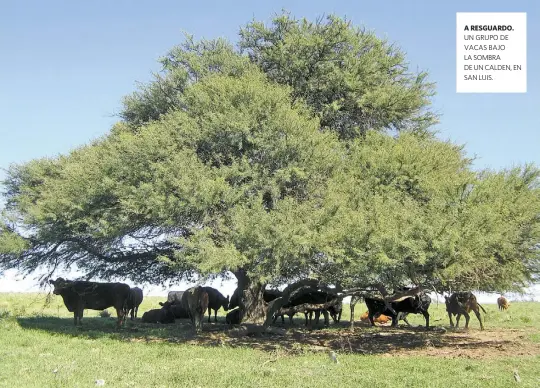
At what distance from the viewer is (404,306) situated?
85.8ft

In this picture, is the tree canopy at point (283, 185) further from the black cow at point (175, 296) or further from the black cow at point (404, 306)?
the black cow at point (404, 306)

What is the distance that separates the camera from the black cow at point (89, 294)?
24531mm

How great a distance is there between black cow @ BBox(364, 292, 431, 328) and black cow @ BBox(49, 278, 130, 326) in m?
10.9

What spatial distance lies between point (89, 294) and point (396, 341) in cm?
1316

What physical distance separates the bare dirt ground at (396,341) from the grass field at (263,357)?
3 cm

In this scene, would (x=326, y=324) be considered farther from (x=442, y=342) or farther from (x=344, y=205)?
(x=344, y=205)

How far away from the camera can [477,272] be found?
19.0 meters

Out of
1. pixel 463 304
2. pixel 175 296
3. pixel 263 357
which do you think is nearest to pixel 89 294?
pixel 175 296

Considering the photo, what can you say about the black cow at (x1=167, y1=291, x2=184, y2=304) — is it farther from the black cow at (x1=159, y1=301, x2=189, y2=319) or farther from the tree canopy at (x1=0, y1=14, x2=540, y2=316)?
the tree canopy at (x1=0, y1=14, x2=540, y2=316)

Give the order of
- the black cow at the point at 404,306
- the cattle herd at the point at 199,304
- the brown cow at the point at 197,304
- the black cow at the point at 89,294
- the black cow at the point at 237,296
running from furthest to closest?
the black cow at the point at 237,296 < the black cow at the point at 404,306 < the black cow at the point at 89,294 < the cattle herd at the point at 199,304 < the brown cow at the point at 197,304

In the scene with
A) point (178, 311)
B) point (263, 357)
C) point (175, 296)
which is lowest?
point (263, 357)

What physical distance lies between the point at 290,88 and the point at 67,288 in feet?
42.3

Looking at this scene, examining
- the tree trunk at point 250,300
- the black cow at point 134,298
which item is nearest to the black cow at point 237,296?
the tree trunk at point 250,300

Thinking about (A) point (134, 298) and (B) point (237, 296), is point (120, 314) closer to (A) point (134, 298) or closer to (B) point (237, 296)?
(A) point (134, 298)
